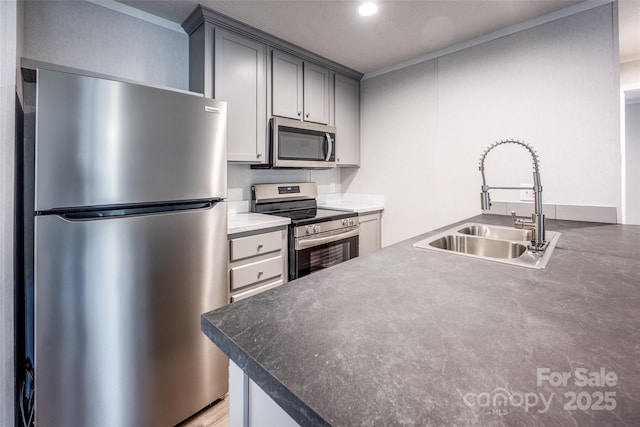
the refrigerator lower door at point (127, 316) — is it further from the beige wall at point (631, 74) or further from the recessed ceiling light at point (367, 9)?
the beige wall at point (631, 74)

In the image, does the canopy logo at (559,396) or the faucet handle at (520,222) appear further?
the faucet handle at (520,222)

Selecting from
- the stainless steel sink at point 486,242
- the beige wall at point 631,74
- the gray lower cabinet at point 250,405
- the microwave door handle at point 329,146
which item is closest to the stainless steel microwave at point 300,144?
the microwave door handle at point 329,146

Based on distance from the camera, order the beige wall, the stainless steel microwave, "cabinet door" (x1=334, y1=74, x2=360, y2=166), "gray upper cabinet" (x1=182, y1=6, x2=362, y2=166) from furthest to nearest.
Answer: "cabinet door" (x1=334, y1=74, x2=360, y2=166) < the beige wall < the stainless steel microwave < "gray upper cabinet" (x1=182, y1=6, x2=362, y2=166)

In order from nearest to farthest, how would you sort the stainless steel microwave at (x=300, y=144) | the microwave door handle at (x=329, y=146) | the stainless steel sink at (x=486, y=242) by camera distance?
1. the stainless steel sink at (x=486, y=242)
2. the stainless steel microwave at (x=300, y=144)
3. the microwave door handle at (x=329, y=146)

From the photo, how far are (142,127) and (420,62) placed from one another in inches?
97.0

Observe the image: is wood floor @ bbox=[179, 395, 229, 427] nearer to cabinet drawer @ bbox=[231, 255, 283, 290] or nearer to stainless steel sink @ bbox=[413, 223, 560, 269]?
cabinet drawer @ bbox=[231, 255, 283, 290]

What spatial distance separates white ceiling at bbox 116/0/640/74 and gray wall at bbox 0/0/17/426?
1.03 m

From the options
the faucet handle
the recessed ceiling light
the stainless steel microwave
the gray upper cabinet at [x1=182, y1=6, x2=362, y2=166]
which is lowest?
the faucet handle

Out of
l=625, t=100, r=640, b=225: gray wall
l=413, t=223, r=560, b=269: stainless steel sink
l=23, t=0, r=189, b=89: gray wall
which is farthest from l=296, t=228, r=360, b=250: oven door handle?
l=625, t=100, r=640, b=225: gray wall

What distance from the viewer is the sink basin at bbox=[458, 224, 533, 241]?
1.67 meters

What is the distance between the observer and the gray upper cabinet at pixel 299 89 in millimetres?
2449

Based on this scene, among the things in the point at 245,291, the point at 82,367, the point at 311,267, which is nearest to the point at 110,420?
the point at 82,367

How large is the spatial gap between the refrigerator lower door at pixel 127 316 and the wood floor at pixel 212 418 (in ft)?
0.22

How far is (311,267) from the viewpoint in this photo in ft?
7.50
